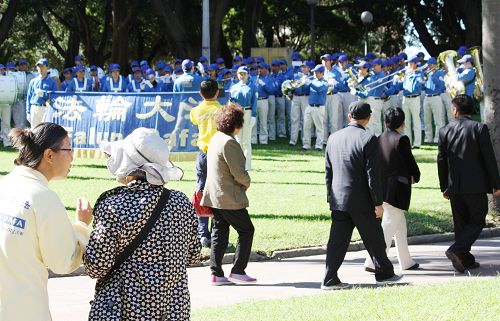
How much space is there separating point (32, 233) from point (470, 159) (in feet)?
23.2

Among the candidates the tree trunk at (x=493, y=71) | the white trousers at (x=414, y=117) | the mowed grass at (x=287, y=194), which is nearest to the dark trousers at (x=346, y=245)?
the mowed grass at (x=287, y=194)

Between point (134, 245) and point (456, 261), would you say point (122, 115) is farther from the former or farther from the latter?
point (134, 245)

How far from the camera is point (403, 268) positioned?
37.3 feet

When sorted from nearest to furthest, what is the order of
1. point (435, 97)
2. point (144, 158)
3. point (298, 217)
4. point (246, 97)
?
1. point (144, 158)
2. point (298, 217)
3. point (246, 97)
4. point (435, 97)

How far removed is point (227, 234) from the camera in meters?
10.5

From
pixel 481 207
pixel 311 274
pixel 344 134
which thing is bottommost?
pixel 311 274

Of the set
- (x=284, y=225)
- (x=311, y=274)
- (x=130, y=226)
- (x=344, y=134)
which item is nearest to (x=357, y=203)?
(x=344, y=134)

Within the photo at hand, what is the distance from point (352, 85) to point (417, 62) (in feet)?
6.29

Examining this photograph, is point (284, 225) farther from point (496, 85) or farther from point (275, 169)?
point (275, 169)

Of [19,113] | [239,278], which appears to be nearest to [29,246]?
[239,278]

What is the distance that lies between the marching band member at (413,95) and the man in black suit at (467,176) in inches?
557

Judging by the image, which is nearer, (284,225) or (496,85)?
(284,225)

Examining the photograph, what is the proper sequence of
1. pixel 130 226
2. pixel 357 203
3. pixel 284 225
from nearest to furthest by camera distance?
pixel 130 226 < pixel 357 203 < pixel 284 225

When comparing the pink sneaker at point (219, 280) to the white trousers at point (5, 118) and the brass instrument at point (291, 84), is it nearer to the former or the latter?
the brass instrument at point (291, 84)
